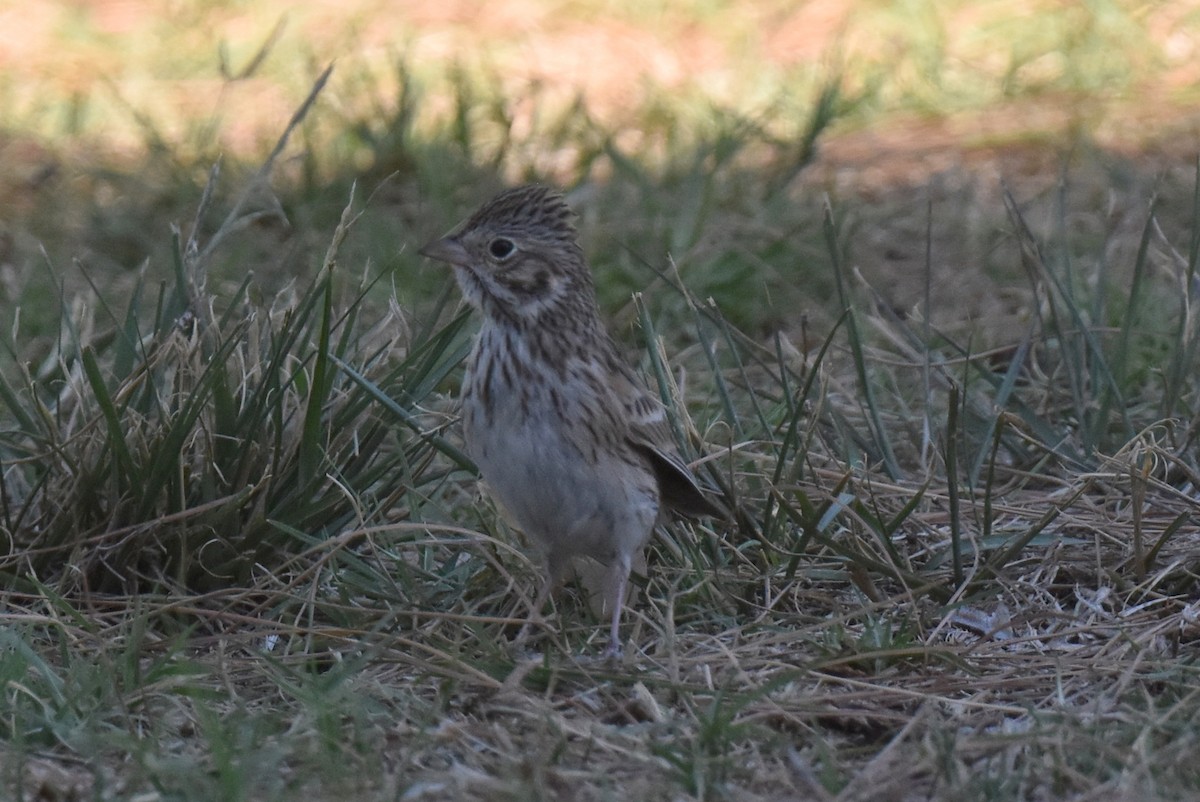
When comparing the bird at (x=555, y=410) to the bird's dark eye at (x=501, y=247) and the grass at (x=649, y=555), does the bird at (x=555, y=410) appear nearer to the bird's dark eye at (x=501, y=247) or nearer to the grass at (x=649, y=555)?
the bird's dark eye at (x=501, y=247)

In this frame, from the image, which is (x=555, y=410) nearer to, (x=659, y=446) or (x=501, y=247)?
(x=659, y=446)

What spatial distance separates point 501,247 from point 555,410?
1.53ft

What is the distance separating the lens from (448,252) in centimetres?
414

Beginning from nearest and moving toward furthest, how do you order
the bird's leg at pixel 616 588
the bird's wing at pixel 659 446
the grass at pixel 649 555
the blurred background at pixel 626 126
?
the grass at pixel 649 555
the bird's leg at pixel 616 588
the bird's wing at pixel 659 446
the blurred background at pixel 626 126

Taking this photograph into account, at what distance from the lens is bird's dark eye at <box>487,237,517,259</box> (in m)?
4.17

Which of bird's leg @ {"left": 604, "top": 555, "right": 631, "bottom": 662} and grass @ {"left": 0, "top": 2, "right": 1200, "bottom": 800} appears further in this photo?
bird's leg @ {"left": 604, "top": 555, "right": 631, "bottom": 662}

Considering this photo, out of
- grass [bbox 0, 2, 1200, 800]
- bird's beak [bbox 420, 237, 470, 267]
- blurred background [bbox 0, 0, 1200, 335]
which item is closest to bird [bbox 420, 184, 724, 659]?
bird's beak [bbox 420, 237, 470, 267]

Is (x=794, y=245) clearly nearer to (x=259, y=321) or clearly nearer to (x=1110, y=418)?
(x=1110, y=418)

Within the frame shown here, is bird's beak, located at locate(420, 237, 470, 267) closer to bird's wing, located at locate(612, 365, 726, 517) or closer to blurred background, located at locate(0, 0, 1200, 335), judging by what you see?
bird's wing, located at locate(612, 365, 726, 517)

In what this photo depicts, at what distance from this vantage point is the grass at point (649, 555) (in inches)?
128

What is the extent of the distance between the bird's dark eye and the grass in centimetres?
26

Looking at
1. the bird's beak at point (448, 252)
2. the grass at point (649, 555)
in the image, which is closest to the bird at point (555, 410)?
the bird's beak at point (448, 252)

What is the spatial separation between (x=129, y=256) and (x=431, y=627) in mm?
3453

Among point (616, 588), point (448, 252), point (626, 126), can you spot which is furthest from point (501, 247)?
point (626, 126)
